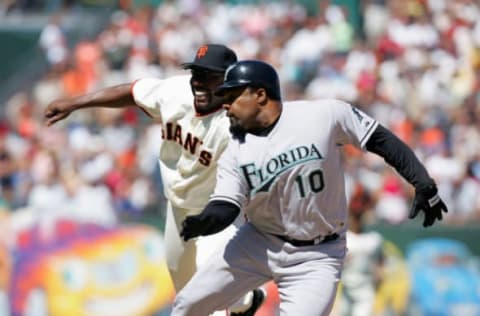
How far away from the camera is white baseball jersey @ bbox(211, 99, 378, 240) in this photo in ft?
22.6

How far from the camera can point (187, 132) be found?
7.84 metres

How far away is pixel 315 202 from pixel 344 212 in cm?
28

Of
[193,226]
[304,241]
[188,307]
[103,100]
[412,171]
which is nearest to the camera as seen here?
[193,226]

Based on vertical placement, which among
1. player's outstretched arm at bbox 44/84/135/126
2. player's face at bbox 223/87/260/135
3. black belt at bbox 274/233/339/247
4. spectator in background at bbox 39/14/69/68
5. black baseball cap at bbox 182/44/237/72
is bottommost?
spectator in background at bbox 39/14/69/68

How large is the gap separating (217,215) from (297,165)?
52 cm

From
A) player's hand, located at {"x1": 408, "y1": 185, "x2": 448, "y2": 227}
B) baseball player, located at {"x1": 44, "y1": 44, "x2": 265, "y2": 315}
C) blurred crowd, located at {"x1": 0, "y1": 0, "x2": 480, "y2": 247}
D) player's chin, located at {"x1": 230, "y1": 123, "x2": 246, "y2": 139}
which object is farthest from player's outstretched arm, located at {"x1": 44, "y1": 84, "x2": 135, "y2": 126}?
blurred crowd, located at {"x1": 0, "y1": 0, "x2": 480, "y2": 247}

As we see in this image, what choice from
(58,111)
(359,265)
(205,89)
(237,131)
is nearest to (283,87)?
(359,265)

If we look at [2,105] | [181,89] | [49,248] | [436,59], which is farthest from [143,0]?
[181,89]

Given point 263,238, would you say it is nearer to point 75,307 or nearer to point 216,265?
point 216,265

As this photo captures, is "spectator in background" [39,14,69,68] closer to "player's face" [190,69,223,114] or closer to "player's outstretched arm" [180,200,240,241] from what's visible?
"player's face" [190,69,223,114]

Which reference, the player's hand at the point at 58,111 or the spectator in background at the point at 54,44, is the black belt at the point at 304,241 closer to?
the player's hand at the point at 58,111

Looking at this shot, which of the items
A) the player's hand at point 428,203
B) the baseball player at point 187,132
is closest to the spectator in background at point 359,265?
the baseball player at point 187,132

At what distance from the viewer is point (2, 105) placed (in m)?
20.4

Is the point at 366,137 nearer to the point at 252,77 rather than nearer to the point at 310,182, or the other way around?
the point at 310,182
